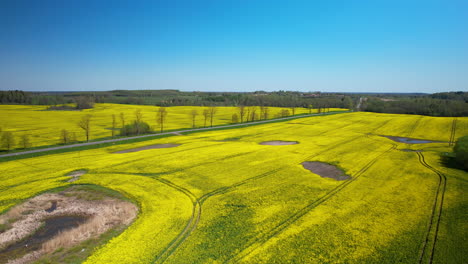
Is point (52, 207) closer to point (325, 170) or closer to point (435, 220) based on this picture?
point (325, 170)

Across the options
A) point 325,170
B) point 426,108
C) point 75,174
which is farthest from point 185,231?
point 426,108

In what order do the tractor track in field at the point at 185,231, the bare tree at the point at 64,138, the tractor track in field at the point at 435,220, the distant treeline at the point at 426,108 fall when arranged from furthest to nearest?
1. the distant treeline at the point at 426,108
2. the bare tree at the point at 64,138
3. the tractor track in field at the point at 435,220
4. the tractor track in field at the point at 185,231

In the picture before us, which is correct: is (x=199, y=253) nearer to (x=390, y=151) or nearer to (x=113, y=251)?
(x=113, y=251)

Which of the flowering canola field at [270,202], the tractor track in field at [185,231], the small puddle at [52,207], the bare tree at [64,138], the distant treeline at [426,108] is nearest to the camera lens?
the tractor track in field at [185,231]

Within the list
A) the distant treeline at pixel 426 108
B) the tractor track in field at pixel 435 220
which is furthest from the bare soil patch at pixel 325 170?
the distant treeline at pixel 426 108

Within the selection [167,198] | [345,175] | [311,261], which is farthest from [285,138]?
[311,261]

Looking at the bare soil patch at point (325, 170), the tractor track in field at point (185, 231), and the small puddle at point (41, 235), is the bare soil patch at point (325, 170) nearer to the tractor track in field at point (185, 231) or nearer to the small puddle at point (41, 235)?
the tractor track in field at point (185, 231)
